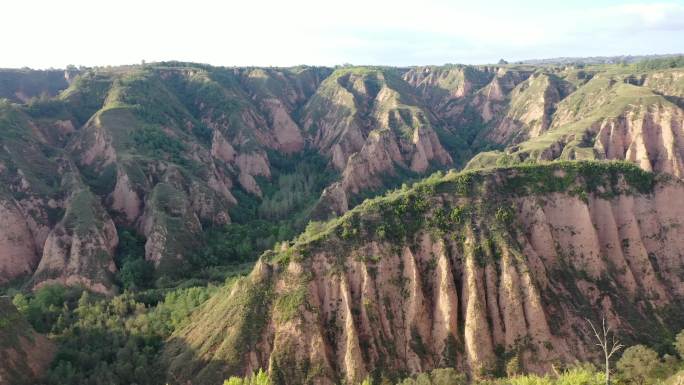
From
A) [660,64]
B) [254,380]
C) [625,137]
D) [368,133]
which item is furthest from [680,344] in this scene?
[660,64]

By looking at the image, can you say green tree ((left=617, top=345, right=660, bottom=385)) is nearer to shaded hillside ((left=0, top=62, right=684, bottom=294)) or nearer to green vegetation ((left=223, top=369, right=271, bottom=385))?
green vegetation ((left=223, top=369, right=271, bottom=385))

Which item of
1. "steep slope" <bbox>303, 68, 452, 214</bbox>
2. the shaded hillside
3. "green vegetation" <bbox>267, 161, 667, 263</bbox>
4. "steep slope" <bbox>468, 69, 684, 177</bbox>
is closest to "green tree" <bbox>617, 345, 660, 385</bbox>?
"green vegetation" <bbox>267, 161, 667, 263</bbox>

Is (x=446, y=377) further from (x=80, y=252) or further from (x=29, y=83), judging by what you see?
(x=29, y=83)

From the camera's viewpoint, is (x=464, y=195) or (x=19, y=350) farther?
(x=464, y=195)

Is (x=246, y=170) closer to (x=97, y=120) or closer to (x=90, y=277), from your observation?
(x=97, y=120)

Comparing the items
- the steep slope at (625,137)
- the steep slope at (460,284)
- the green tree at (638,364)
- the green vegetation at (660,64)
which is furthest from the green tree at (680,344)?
the green vegetation at (660,64)

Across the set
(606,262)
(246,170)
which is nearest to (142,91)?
(246,170)

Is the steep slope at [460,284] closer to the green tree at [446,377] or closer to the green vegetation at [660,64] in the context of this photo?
the green tree at [446,377]
